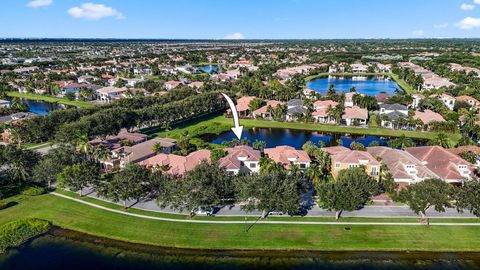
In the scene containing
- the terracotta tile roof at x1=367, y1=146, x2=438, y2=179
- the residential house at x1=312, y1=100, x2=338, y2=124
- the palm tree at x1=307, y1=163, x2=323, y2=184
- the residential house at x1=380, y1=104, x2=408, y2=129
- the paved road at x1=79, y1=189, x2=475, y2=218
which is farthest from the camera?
the residential house at x1=312, y1=100, x2=338, y2=124

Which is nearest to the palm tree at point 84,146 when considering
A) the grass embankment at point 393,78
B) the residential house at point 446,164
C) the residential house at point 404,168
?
the residential house at point 404,168

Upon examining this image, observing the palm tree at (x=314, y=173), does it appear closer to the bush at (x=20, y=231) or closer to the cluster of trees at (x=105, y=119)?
the bush at (x=20, y=231)

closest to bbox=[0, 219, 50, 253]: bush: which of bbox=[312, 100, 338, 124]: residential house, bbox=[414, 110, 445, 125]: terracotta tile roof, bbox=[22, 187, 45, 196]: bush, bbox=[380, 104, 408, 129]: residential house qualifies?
bbox=[22, 187, 45, 196]: bush

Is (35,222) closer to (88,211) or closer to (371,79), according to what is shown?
(88,211)

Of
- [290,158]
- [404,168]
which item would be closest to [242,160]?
[290,158]

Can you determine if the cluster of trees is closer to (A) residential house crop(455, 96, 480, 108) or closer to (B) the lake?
(B) the lake

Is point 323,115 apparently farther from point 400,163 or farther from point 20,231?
point 20,231
